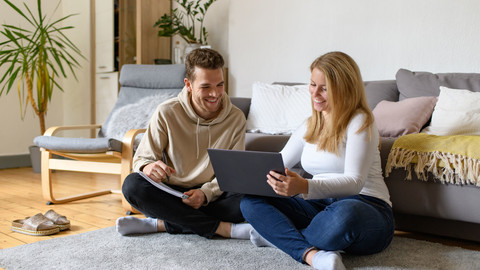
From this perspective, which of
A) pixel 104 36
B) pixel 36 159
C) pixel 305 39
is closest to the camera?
pixel 305 39

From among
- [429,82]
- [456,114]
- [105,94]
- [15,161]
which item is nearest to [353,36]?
[429,82]

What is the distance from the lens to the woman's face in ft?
5.40

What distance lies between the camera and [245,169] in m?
1.57

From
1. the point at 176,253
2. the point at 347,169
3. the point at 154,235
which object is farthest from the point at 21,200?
the point at 347,169

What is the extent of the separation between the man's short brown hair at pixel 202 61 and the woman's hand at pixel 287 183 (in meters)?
0.65

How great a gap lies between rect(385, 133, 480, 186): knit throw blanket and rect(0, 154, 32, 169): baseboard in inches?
140

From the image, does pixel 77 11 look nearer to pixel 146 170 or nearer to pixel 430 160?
pixel 146 170

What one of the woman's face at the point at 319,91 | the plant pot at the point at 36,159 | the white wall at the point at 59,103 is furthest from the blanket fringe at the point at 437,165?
the white wall at the point at 59,103

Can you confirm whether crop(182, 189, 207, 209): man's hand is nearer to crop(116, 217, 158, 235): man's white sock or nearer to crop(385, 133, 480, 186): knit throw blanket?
crop(116, 217, 158, 235): man's white sock

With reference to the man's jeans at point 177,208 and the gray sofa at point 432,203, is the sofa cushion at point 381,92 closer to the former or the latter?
the gray sofa at point 432,203

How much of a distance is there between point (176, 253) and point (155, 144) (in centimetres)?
50

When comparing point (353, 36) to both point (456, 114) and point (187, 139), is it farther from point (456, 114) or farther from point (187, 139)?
point (187, 139)

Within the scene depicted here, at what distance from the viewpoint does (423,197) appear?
6.48 ft

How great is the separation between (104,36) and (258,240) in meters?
3.38
